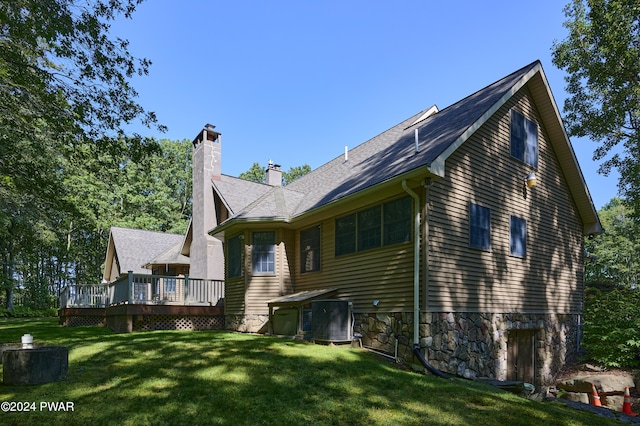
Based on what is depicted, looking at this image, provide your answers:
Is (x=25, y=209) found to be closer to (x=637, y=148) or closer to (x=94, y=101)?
(x=94, y=101)

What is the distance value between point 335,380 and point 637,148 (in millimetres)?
19953

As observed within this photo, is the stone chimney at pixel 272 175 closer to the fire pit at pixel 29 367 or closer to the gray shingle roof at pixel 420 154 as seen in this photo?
the gray shingle roof at pixel 420 154

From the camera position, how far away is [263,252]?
1305 centimetres

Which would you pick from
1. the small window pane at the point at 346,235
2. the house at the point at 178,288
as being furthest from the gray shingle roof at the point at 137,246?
the small window pane at the point at 346,235

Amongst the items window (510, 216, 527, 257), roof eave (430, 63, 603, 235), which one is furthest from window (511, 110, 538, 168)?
window (510, 216, 527, 257)

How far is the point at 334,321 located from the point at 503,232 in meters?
4.98

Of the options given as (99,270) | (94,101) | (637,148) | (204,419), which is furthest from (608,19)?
(99,270)

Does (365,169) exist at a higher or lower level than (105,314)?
higher

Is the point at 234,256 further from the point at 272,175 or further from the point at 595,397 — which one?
the point at 595,397

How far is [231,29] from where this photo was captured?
40.2 ft

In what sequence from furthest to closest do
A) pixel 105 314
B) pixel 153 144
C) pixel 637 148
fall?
1. pixel 637 148
2. pixel 105 314
3. pixel 153 144

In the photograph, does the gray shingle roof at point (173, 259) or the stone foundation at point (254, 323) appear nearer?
the stone foundation at point (254, 323)

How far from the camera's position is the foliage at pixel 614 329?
1127cm

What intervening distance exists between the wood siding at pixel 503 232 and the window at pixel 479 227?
0.15 metres
